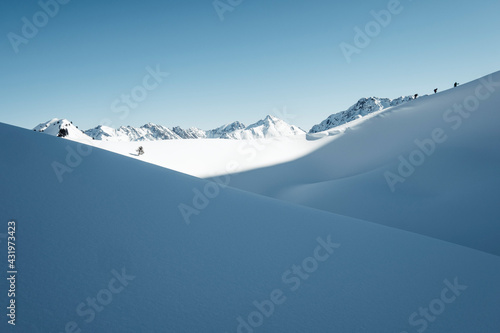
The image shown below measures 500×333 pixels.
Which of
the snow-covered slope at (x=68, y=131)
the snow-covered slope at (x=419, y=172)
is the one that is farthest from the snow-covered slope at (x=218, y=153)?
the snow-covered slope at (x=68, y=131)

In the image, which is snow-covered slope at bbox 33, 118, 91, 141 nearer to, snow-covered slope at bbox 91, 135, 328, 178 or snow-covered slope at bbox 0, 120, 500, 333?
snow-covered slope at bbox 91, 135, 328, 178

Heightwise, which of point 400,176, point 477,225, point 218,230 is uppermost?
point 400,176

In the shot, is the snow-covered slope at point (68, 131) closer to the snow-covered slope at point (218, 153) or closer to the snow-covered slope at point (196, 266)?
the snow-covered slope at point (218, 153)

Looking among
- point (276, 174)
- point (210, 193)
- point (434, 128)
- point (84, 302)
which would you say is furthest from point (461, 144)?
point (84, 302)

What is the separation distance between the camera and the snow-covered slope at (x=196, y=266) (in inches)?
73.6

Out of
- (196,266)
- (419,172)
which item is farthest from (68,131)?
(196,266)

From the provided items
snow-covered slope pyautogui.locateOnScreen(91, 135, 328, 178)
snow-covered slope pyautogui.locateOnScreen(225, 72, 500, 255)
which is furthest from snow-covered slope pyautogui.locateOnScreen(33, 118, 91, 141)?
snow-covered slope pyautogui.locateOnScreen(225, 72, 500, 255)

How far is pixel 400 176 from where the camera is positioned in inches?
423

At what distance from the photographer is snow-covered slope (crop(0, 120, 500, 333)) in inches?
73.6

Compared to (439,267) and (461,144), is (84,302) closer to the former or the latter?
(439,267)

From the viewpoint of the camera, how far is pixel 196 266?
2.44 meters

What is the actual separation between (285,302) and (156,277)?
1.22 metres

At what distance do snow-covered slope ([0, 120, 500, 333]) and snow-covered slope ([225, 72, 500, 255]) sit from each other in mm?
4766

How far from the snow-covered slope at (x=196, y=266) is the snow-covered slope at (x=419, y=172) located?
4766mm
